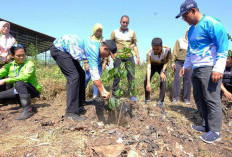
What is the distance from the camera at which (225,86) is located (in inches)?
141

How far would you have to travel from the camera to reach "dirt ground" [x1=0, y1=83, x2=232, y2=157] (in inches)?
70.1

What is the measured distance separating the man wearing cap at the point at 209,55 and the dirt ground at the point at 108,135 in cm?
40

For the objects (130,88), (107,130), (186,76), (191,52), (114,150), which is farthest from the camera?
(186,76)

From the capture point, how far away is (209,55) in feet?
7.52

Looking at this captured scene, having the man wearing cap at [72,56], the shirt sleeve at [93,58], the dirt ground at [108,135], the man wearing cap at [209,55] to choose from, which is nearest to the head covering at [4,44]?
the dirt ground at [108,135]

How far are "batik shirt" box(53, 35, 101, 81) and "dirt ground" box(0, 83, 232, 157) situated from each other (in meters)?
0.79

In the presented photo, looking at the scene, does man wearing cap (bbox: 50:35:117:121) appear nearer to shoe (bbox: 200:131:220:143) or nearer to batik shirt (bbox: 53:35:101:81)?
batik shirt (bbox: 53:35:101:81)

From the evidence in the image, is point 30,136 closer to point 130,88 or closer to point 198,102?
point 130,88

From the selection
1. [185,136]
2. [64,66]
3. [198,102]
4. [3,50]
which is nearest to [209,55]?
[198,102]

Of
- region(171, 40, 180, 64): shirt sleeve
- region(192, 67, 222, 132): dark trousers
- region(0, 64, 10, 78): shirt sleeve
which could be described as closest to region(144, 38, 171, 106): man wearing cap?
region(171, 40, 180, 64): shirt sleeve

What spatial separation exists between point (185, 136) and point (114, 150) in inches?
45.1

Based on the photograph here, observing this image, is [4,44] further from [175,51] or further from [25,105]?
[175,51]

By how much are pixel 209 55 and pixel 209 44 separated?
153 mm

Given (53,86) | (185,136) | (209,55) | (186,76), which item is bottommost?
(185,136)
